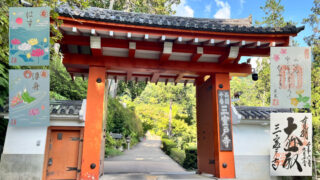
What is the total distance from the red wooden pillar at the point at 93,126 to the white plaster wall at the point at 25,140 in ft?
3.63

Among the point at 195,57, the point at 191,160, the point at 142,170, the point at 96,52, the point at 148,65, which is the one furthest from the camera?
the point at 191,160

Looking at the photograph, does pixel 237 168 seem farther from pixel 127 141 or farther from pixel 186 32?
pixel 127 141

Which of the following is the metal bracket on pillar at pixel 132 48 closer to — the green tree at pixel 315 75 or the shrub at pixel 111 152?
the green tree at pixel 315 75

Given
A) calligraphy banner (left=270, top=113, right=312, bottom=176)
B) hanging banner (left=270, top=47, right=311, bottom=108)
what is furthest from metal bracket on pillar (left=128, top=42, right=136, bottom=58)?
calligraphy banner (left=270, top=113, right=312, bottom=176)

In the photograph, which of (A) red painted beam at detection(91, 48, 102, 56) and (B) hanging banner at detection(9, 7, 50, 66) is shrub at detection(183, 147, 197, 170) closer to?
(A) red painted beam at detection(91, 48, 102, 56)

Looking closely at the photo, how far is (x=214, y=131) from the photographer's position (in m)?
6.30

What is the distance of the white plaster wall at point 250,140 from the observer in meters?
6.16

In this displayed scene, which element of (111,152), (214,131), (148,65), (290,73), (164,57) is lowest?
(111,152)

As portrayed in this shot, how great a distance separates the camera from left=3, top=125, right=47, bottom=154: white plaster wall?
17.5 ft

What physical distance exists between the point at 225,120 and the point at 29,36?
538 centimetres

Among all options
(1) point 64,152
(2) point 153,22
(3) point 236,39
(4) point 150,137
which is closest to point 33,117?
(1) point 64,152

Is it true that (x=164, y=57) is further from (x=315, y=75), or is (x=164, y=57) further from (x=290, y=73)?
(x=315, y=75)

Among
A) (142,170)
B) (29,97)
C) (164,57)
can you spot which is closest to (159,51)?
(164,57)

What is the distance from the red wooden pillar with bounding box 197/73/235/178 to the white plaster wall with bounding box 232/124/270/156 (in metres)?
0.27
